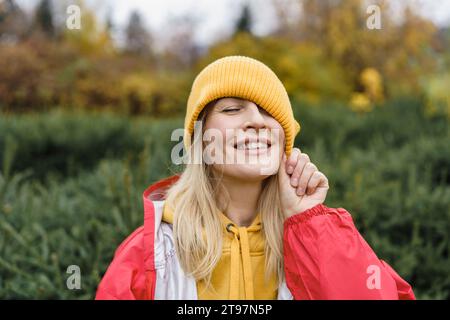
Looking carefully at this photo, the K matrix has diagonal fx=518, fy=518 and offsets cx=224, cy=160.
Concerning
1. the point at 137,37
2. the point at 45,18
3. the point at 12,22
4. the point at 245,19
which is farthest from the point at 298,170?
the point at 245,19

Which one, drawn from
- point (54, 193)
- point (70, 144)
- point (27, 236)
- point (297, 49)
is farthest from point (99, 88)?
point (27, 236)

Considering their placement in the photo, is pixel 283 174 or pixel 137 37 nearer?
pixel 283 174

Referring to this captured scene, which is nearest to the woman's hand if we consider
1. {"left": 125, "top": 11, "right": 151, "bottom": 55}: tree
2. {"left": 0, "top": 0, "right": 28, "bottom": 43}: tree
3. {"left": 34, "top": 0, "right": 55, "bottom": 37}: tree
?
{"left": 0, "top": 0, "right": 28, "bottom": 43}: tree

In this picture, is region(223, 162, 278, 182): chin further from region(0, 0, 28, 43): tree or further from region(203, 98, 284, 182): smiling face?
region(0, 0, 28, 43): tree

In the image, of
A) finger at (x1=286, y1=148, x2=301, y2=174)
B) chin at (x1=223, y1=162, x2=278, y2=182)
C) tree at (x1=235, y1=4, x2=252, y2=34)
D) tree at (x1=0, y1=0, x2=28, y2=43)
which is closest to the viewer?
chin at (x1=223, y1=162, x2=278, y2=182)

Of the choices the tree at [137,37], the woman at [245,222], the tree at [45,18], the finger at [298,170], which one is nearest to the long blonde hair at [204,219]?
the woman at [245,222]

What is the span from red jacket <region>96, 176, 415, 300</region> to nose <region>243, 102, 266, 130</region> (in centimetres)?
37

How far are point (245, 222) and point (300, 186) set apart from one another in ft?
0.95

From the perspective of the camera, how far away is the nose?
1947 millimetres

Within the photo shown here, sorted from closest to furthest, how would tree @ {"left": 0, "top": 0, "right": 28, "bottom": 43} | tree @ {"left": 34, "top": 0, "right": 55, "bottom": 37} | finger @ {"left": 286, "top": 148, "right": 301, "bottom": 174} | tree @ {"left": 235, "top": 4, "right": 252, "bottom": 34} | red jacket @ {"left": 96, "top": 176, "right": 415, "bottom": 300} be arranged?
red jacket @ {"left": 96, "top": 176, "right": 415, "bottom": 300}
finger @ {"left": 286, "top": 148, "right": 301, "bottom": 174}
tree @ {"left": 0, "top": 0, "right": 28, "bottom": 43}
tree @ {"left": 34, "top": 0, "right": 55, "bottom": 37}
tree @ {"left": 235, "top": 4, "right": 252, "bottom": 34}

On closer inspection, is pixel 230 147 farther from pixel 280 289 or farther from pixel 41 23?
pixel 41 23

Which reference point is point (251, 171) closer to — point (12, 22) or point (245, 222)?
point (245, 222)

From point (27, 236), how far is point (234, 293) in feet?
5.85

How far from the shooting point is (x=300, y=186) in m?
1.99
